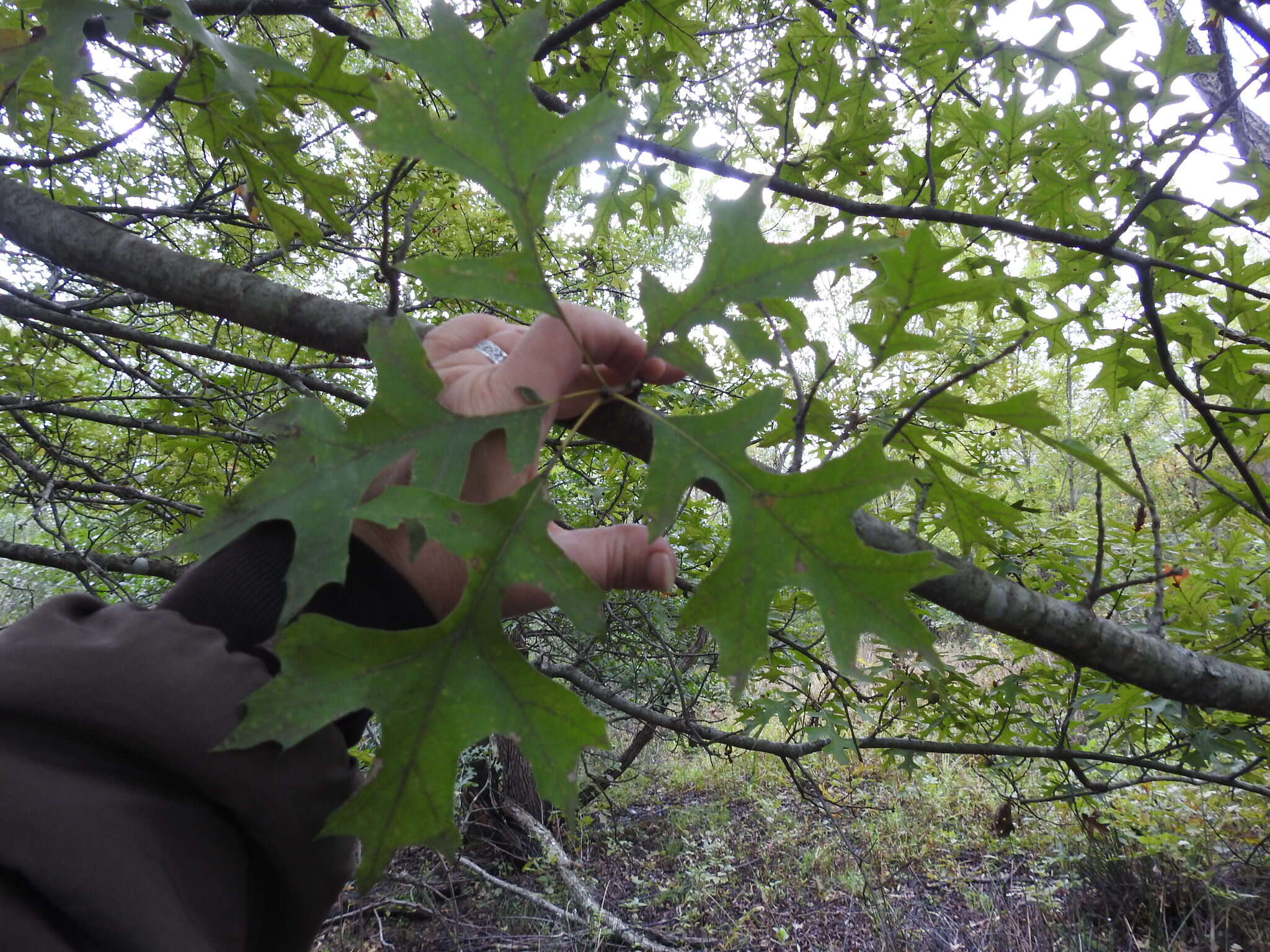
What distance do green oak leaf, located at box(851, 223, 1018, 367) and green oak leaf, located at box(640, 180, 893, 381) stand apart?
0.17 metres

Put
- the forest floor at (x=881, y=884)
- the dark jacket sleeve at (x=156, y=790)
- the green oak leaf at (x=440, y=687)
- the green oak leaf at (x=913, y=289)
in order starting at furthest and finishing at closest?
the forest floor at (x=881, y=884) < the green oak leaf at (x=913, y=289) < the green oak leaf at (x=440, y=687) < the dark jacket sleeve at (x=156, y=790)

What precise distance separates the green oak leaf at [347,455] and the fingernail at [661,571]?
0.87 feet

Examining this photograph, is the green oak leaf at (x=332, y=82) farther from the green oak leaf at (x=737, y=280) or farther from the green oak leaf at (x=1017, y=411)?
the green oak leaf at (x=1017, y=411)

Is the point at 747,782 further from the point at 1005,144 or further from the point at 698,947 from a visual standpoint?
the point at 1005,144

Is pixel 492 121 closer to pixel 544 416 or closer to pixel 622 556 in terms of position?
pixel 544 416

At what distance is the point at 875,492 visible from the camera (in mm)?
859

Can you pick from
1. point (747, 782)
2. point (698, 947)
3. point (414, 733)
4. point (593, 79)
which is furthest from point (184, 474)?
point (747, 782)

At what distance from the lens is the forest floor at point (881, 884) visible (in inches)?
156

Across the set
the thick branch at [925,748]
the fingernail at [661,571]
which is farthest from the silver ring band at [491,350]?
the thick branch at [925,748]

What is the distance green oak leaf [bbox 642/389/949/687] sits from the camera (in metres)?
0.85

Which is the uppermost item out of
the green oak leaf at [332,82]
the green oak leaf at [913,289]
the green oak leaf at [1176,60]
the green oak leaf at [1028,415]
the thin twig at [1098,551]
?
the green oak leaf at [1176,60]

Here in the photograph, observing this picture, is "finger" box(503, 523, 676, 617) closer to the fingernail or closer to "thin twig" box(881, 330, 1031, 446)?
the fingernail

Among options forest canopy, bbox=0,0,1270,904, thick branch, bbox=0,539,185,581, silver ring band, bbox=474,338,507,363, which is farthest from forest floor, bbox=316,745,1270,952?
silver ring band, bbox=474,338,507,363

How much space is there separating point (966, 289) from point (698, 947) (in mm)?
4620
